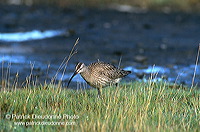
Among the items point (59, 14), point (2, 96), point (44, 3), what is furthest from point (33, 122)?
point (44, 3)

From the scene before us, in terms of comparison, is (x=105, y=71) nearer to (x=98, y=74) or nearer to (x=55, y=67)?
(x=98, y=74)

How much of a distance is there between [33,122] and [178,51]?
10.1 metres

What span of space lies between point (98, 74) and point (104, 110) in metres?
1.93

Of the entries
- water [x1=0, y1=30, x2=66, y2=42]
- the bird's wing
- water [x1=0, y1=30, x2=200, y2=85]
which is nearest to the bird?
the bird's wing

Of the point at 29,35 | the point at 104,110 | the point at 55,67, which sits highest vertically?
the point at 29,35

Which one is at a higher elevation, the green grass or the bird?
the bird

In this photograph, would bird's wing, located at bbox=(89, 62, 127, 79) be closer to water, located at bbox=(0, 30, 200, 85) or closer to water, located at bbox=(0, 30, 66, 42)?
water, located at bbox=(0, 30, 200, 85)

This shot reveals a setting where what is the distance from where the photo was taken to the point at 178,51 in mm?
16719

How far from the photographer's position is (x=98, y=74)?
9.73 metres

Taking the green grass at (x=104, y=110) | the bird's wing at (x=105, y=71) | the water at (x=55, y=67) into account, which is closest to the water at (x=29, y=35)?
the water at (x=55, y=67)

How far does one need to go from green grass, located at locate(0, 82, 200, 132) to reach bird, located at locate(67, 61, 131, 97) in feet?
1.81

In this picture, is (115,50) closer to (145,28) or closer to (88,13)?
(145,28)

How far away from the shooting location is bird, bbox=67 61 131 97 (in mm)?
9672

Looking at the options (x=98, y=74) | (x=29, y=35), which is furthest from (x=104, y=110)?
(x=29, y=35)
